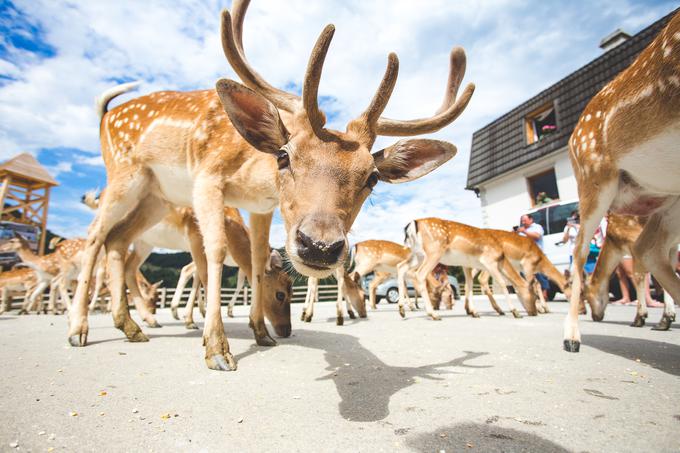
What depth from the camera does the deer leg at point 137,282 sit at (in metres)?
4.64

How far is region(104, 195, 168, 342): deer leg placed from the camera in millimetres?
3244

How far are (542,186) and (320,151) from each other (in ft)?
59.7

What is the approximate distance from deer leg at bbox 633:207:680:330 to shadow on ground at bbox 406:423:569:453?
243cm

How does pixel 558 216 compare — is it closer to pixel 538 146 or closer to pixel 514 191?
pixel 538 146

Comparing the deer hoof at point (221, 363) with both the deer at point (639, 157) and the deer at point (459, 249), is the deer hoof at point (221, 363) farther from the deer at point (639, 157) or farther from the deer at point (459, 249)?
the deer at point (459, 249)

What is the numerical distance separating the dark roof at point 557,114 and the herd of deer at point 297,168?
12.7 metres

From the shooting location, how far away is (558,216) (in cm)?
1117

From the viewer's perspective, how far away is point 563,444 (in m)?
1.22

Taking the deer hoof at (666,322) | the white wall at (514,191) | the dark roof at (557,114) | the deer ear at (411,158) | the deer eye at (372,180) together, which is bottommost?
the deer hoof at (666,322)

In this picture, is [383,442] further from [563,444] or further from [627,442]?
[627,442]

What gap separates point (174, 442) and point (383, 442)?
28.8 inches

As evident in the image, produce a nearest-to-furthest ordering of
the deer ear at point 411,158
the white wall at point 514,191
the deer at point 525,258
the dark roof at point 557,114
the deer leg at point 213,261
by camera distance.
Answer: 1. the deer leg at point 213,261
2. the deer ear at point 411,158
3. the deer at point 525,258
4. the dark roof at point 557,114
5. the white wall at point 514,191

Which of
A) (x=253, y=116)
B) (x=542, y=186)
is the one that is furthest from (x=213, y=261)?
(x=542, y=186)

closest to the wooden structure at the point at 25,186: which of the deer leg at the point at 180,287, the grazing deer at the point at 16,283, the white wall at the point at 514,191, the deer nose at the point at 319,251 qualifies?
the grazing deer at the point at 16,283
